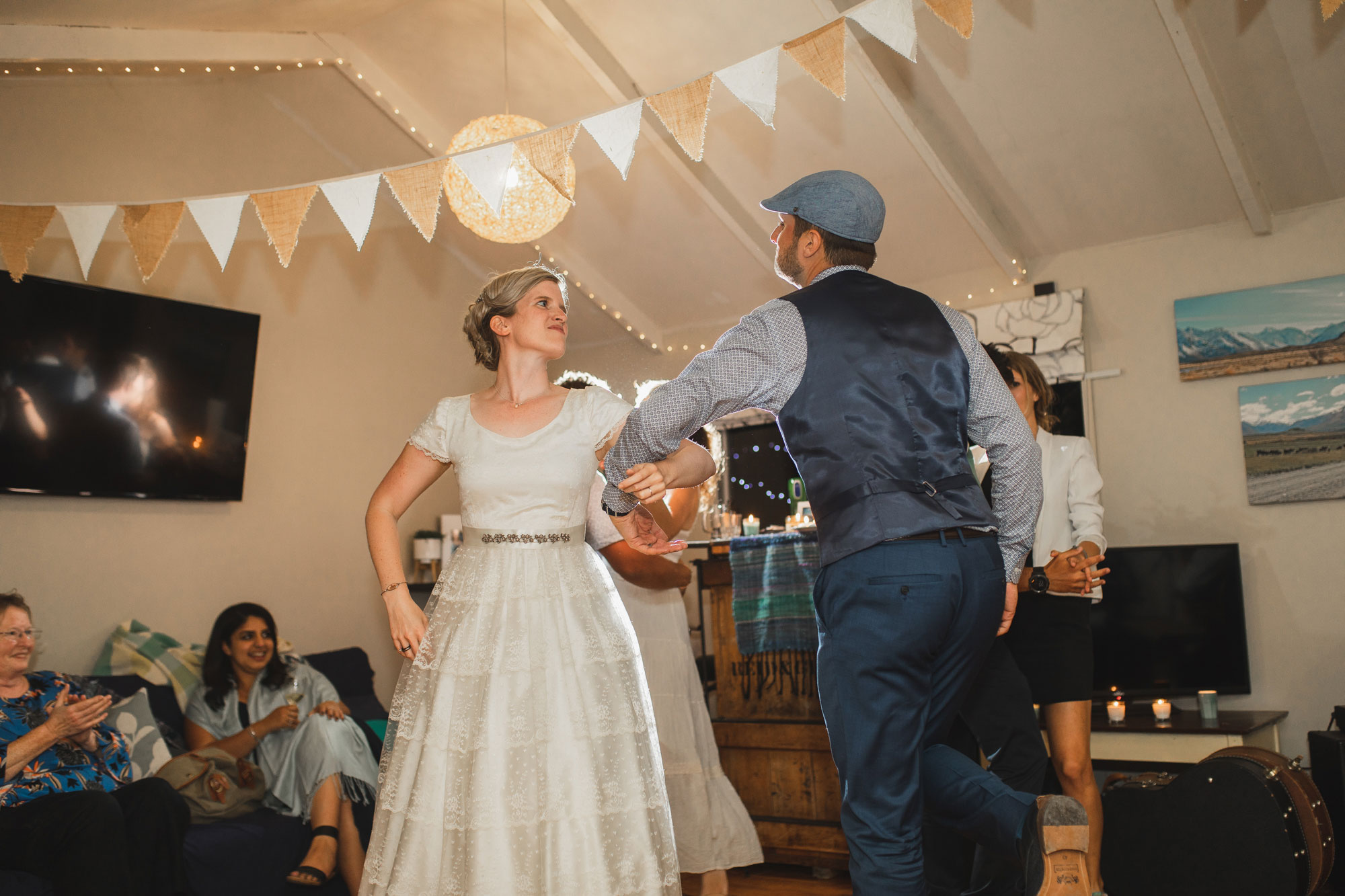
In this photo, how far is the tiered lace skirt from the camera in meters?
1.80

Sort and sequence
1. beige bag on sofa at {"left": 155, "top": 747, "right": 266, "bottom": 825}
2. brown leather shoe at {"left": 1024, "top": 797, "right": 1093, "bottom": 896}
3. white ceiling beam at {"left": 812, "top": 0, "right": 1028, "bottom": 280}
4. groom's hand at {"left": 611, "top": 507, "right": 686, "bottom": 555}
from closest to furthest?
1. brown leather shoe at {"left": 1024, "top": 797, "right": 1093, "bottom": 896}
2. groom's hand at {"left": 611, "top": 507, "right": 686, "bottom": 555}
3. beige bag on sofa at {"left": 155, "top": 747, "right": 266, "bottom": 825}
4. white ceiling beam at {"left": 812, "top": 0, "right": 1028, "bottom": 280}

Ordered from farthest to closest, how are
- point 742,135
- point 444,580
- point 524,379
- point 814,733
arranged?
point 742,135 < point 814,733 < point 524,379 < point 444,580

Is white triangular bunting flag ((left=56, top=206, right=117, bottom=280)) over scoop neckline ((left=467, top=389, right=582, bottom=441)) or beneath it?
over

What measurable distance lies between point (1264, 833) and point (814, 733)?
1487 millimetres

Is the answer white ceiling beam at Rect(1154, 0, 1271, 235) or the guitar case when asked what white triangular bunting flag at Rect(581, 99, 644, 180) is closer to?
white ceiling beam at Rect(1154, 0, 1271, 235)

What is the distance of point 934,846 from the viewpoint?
2383mm

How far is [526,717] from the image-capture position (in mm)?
1880

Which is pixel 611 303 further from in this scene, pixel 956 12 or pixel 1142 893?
pixel 1142 893

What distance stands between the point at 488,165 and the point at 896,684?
2262mm

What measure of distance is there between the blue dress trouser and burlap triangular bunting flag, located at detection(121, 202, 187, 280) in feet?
9.77

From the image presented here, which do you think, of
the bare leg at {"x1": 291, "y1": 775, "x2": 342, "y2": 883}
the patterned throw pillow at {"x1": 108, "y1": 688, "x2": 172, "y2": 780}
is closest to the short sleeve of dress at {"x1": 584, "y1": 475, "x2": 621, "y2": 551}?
the bare leg at {"x1": 291, "y1": 775, "x2": 342, "y2": 883}

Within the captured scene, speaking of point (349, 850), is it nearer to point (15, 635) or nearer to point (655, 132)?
point (15, 635)

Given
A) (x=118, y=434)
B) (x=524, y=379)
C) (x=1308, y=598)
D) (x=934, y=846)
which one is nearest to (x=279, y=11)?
(x=118, y=434)

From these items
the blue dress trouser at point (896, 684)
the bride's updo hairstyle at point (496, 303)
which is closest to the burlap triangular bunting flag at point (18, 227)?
the bride's updo hairstyle at point (496, 303)
